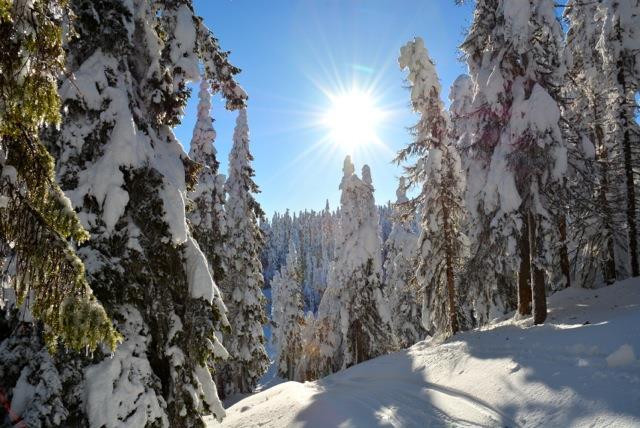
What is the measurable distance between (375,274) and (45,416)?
20.6 m

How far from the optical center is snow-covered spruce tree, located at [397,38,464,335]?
18938 millimetres

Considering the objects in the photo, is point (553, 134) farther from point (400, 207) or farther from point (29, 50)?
point (29, 50)

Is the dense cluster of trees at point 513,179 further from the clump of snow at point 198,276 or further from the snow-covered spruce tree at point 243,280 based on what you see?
the clump of snow at point 198,276

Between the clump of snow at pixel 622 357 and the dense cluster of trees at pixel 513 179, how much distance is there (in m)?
5.45

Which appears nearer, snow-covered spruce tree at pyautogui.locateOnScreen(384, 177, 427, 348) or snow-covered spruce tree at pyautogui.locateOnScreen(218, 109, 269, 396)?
snow-covered spruce tree at pyautogui.locateOnScreen(218, 109, 269, 396)

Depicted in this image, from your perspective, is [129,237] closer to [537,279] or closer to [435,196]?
[537,279]

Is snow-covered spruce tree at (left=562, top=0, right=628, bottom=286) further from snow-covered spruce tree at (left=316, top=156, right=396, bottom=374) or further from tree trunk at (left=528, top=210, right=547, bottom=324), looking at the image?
snow-covered spruce tree at (left=316, top=156, right=396, bottom=374)

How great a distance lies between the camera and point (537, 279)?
13953 millimetres

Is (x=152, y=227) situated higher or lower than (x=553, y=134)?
lower

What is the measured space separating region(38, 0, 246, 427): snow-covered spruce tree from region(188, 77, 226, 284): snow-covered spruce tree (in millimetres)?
13682

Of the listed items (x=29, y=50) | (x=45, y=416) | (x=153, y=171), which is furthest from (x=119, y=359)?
(x=29, y=50)

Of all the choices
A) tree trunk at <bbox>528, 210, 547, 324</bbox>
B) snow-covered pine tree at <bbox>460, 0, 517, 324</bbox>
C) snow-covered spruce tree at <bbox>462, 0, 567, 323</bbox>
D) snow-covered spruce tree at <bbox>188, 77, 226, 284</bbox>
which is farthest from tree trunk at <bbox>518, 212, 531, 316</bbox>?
snow-covered spruce tree at <bbox>188, 77, 226, 284</bbox>

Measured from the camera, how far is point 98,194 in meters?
6.83

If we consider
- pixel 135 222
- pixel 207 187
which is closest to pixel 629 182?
pixel 135 222
